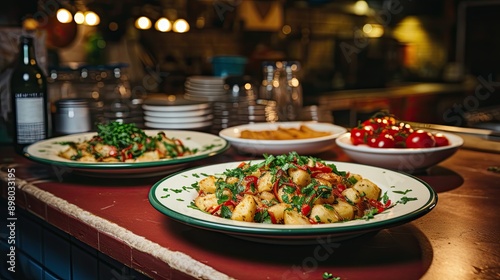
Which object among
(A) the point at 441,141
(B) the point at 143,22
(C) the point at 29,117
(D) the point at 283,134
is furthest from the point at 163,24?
(A) the point at 441,141

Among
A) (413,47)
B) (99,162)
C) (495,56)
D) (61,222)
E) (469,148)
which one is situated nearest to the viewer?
(61,222)

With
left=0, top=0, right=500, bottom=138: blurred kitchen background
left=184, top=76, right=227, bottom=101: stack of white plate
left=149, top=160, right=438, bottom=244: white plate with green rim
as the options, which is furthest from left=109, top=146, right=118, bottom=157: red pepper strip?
left=0, top=0, right=500, bottom=138: blurred kitchen background

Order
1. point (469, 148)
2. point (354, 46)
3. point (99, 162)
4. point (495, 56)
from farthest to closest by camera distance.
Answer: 1. point (354, 46)
2. point (495, 56)
3. point (469, 148)
4. point (99, 162)

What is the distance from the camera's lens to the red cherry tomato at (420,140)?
5.14 feet

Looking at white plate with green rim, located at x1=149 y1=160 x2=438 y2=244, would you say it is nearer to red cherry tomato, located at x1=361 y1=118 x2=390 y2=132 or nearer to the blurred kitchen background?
red cherry tomato, located at x1=361 y1=118 x2=390 y2=132

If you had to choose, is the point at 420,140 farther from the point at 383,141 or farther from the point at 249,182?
the point at 249,182

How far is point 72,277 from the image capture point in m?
1.40

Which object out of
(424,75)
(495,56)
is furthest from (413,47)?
(495,56)

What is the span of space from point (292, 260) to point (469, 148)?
1.30 metres

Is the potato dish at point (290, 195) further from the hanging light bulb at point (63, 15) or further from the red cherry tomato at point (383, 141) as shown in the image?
the hanging light bulb at point (63, 15)

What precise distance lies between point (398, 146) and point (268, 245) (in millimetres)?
732

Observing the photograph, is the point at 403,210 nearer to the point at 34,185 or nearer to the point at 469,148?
the point at 34,185

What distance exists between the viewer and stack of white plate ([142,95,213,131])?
2.24m

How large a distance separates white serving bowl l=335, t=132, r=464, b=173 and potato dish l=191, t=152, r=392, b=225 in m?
0.33
